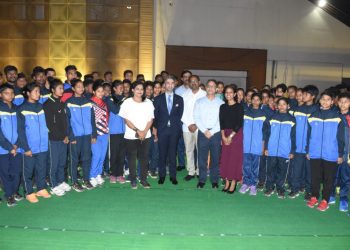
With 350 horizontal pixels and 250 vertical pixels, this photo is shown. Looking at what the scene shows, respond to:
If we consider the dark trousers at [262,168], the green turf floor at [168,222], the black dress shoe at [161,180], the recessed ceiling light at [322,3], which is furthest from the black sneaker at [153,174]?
the recessed ceiling light at [322,3]

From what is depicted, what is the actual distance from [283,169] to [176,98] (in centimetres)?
201

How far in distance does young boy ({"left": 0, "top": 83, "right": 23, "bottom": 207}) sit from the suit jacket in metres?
2.18

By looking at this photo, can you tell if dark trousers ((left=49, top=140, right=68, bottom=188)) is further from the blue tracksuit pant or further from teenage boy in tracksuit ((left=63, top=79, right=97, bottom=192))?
the blue tracksuit pant

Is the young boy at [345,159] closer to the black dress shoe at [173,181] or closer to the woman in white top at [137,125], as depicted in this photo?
the black dress shoe at [173,181]

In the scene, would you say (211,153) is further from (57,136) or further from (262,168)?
(57,136)

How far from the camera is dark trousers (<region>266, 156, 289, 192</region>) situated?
221 inches

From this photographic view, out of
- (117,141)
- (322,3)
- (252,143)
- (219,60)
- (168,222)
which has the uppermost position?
(322,3)

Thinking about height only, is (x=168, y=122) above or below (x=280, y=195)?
above

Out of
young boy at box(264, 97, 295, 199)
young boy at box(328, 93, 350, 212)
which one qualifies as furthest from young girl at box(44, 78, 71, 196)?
young boy at box(328, 93, 350, 212)

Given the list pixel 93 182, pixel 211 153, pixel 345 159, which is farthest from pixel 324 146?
pixel 93 182

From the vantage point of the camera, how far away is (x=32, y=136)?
16.5 feet

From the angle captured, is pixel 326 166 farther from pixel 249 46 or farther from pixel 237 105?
pixel 249 46

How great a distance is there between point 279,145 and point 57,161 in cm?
329

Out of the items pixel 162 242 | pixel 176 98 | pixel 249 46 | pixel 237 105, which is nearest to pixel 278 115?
pixel 237 105
